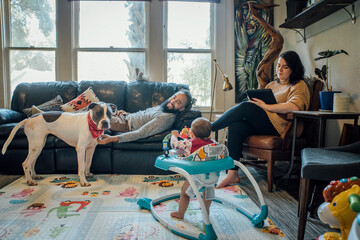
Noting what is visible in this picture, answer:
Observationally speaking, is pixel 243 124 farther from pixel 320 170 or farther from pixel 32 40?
pixel 32 40

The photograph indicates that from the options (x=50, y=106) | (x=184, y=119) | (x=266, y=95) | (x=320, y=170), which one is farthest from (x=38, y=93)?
(x=320, y=170)

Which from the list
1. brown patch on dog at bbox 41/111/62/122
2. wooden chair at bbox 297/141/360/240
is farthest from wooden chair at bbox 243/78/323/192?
brown patch on dog at bbox 41/111/62/122

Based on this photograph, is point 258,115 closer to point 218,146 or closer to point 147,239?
point 218,146

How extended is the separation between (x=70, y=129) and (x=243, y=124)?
1511 millimetres

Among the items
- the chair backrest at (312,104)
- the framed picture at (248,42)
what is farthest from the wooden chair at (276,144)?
the framed picture at (248,42)

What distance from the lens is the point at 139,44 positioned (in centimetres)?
400

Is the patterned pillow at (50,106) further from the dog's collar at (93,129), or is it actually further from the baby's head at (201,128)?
the baby's head at (201,128)

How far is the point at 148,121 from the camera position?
111 inches

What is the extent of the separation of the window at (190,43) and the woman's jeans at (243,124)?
5.51 feet

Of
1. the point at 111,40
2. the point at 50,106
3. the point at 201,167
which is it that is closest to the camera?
the point at 201,167

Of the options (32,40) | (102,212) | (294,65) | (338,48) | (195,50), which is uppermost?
(32,40)

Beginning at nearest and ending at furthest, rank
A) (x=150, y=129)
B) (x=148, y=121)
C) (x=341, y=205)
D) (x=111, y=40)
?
(x=341, y=205) → (x=150, y=129) → (x=148, y=121) → (x=111, y=40)

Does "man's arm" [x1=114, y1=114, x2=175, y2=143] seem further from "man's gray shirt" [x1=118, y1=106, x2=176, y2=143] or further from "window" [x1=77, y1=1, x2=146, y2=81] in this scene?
"window" [x1=77, y1=1, x2=146, y2=81]

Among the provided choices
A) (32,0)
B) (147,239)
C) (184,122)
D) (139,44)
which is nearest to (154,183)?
(184,122)
